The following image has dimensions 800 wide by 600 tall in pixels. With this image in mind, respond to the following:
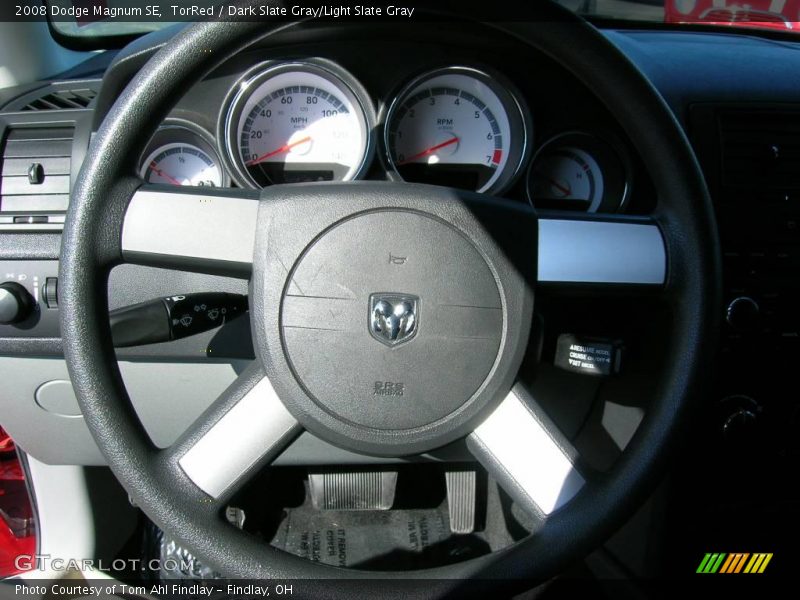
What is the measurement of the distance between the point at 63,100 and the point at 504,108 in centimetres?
91

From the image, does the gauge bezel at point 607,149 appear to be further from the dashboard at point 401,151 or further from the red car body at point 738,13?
the red car body at point 738,13

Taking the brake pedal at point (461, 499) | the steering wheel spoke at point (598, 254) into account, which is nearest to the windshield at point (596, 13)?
the steering wheel spoke at point (598, 254)

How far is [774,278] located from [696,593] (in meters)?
0.80

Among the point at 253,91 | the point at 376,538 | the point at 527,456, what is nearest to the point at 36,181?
the point at 253,91

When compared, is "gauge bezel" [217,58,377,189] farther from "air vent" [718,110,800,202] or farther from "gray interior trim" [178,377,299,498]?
"air vent" [718,110,800,202]

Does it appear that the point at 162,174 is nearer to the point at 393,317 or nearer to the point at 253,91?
the point at 253,91

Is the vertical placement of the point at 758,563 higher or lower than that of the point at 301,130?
lower

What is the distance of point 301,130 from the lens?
1.49 meters

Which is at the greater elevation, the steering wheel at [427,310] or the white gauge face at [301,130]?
the white gauge face at [301,130]

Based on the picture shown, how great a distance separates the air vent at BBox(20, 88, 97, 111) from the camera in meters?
1.47

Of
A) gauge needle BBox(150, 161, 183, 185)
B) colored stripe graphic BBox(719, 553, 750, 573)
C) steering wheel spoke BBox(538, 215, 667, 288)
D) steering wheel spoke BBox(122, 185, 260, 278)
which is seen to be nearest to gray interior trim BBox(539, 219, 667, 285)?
steering wheel spoke BBox(538, 215, 667, 288)

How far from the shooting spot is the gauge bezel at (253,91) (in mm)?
1383

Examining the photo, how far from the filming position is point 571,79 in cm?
142

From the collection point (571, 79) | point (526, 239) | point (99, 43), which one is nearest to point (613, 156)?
point (571, 79)
